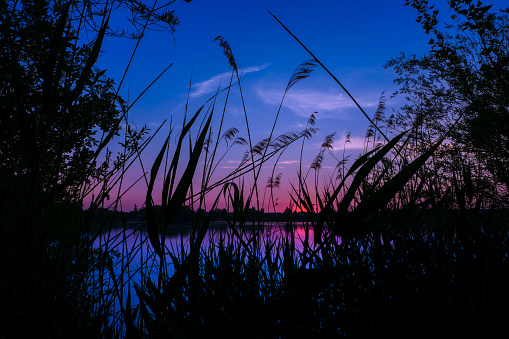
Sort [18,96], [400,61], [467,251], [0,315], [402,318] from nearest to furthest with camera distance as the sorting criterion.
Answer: [18,96] → [0,315] → [402,318] → [467,251] → [400,61]

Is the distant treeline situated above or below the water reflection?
above

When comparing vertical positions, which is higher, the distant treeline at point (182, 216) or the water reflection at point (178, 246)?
the distant treeline at point (182, 216)

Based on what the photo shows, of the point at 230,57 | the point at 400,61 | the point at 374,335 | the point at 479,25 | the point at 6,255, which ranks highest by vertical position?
the point at 400,61

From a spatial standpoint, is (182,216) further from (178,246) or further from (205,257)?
(178,246)

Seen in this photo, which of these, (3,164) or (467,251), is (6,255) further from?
(3,164)

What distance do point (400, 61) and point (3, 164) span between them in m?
10.3

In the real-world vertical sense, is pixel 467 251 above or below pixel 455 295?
above

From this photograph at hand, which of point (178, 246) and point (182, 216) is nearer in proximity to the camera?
point (182, 216)

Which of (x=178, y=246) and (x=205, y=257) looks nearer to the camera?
(x=205, y=257)

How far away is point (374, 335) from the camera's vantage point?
2043 mm

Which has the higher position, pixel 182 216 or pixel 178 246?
pixel 182 216

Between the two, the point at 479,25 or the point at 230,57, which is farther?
the point at 479,25

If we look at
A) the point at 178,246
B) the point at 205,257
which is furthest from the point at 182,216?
the point at 178,246

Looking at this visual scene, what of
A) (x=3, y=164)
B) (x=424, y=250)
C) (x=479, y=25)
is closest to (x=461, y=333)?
(x=424, y=250)
